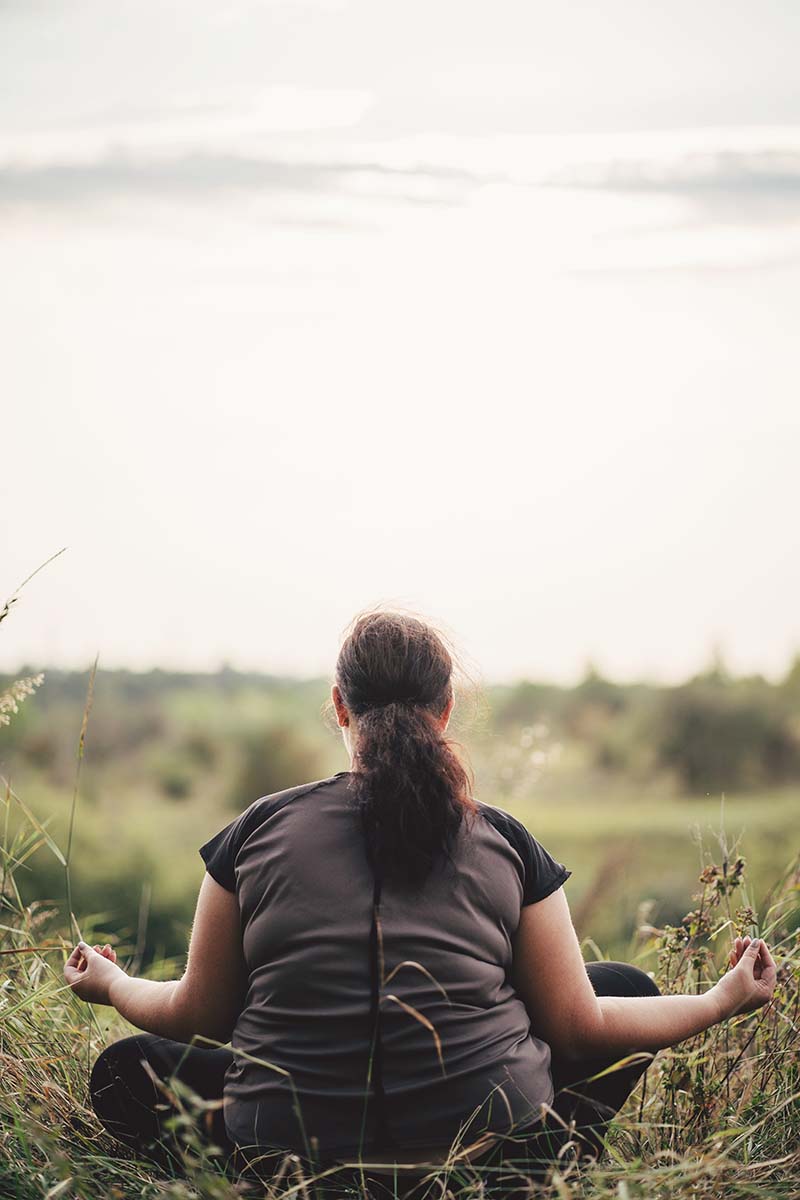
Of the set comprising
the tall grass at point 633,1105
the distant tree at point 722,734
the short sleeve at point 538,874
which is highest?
the short sleeve at point 538,874

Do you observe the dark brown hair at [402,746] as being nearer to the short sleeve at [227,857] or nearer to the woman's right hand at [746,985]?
the short sleeve at [227,857]

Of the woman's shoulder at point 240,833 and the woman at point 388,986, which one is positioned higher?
the woman's shoulder at point 240,833

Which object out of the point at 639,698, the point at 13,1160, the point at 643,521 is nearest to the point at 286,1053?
the point at 13,1160

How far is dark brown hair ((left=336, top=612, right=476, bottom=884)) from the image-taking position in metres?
2.06

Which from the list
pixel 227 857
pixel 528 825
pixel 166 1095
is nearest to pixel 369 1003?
pixel 227 857

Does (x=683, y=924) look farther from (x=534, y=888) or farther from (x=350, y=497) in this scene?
(x=350, y=497)

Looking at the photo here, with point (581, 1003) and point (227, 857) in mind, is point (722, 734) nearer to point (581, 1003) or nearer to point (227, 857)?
point (581, 1003)

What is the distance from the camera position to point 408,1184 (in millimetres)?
2072

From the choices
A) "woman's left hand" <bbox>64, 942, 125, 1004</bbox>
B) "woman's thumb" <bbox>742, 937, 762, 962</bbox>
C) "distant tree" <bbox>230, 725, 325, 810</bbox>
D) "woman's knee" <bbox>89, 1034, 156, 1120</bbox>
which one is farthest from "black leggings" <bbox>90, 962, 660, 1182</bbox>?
"distant tree" <bbox>230, 725, 325, 810</bbox>

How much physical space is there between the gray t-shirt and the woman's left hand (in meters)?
0.39

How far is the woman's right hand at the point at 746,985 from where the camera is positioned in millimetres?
2340

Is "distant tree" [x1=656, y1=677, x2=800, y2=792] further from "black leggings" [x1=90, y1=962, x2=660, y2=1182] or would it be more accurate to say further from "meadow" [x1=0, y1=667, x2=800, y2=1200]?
"black leggings" [x1=90, y1=962, x2=660, y2=1182]

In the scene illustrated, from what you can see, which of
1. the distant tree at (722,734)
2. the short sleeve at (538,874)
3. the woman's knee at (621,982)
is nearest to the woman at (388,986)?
the short sleeve at (538,874)

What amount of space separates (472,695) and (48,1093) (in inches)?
50.9
